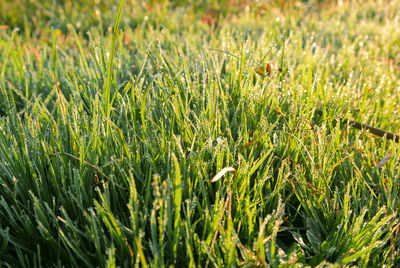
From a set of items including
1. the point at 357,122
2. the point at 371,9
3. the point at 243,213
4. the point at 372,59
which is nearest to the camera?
the point at 243,213

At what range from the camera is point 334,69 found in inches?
86.7

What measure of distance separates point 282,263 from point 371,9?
164 inches

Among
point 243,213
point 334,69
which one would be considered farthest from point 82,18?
point 243,213

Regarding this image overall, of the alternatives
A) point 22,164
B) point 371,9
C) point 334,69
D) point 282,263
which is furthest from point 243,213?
point 371,9

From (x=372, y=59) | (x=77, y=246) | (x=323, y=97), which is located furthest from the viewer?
(x=372, y=59)

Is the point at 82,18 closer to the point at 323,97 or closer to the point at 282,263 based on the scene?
the point at 323,97

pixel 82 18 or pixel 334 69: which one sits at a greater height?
pixel 82 18

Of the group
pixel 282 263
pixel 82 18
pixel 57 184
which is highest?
pixel 82 18

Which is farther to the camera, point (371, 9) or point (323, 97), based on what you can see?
point (371, 9)

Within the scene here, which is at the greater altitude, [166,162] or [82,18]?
[82,18]

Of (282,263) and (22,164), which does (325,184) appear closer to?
(282,263)

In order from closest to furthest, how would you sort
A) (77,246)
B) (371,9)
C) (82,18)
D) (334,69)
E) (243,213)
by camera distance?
(77,246), (243,213), (334,69), (82,18), (371,9)

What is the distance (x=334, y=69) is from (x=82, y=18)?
8.57ft

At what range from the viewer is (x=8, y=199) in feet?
3.70
